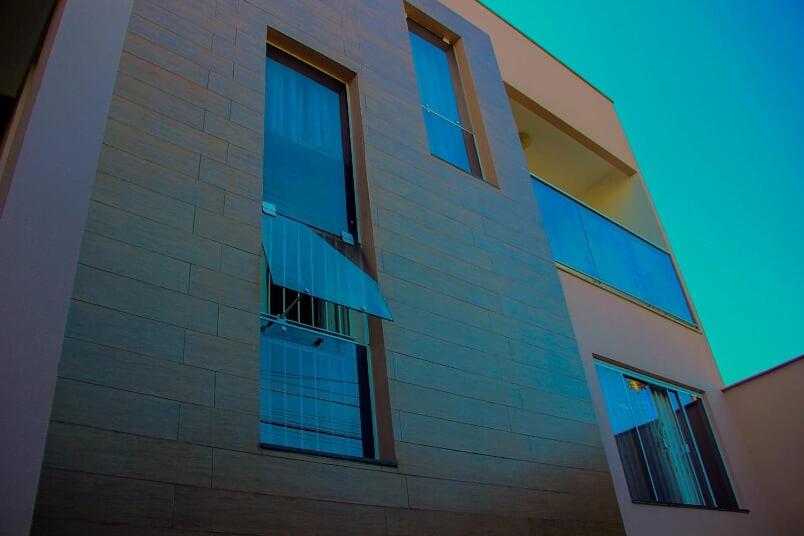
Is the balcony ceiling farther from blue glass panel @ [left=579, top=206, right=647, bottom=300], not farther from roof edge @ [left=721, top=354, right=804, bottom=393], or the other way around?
roof edge @ [left=721, top=354, right=804, bottom=393]

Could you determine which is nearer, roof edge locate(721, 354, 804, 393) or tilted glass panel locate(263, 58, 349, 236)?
tilted glass panel locate(263, 58, 349, 236)

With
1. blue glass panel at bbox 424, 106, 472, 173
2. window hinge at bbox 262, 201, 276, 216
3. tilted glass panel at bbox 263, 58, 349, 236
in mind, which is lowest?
window hinge at bbox 262, 201, 276, 216

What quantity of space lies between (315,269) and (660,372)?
4.88 m

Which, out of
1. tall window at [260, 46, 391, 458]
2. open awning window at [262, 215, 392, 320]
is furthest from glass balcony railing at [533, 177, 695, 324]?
open awning window at [262, 215, 392, 320]

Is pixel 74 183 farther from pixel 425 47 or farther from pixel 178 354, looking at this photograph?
pixel 425 47

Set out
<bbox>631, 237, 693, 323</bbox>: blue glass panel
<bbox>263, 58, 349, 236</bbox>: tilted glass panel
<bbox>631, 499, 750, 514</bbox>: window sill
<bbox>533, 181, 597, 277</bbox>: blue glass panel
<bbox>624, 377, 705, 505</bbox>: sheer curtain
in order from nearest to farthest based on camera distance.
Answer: <bbox>263, 58, 349, 236</bbox>: tilted glass panel, <bbox>631, 499, 750, 514</bbox>: window sill, <bbox>624, 377, 705, 505</bbox>: sheer curtain, <bbox>533, 181, 597, 277</bbox>: blue glass panel, <bbox>631, 237, 693, 323</bbox>: blue glass panel

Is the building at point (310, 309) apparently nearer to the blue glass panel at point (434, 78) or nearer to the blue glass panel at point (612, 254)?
the blue glass panel at point (434, 78)

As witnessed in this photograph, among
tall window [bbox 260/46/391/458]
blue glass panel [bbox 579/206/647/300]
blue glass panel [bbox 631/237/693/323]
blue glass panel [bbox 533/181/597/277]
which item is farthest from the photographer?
blue glass panel [bbox 631/237/693/323]

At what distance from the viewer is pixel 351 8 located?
728cm

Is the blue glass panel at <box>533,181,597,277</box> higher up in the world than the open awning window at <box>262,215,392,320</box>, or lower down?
higher up

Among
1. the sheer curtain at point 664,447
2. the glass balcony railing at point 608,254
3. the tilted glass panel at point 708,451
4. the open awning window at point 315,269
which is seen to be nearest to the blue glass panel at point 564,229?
the glass balcony railing at point 608,254

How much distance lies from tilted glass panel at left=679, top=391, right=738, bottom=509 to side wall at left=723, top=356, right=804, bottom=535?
0.53m

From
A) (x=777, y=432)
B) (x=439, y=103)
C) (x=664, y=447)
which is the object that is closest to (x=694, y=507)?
(x=664, y=447)

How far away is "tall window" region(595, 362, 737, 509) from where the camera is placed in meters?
6.77
